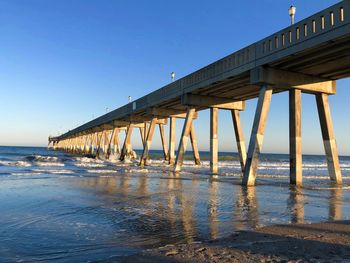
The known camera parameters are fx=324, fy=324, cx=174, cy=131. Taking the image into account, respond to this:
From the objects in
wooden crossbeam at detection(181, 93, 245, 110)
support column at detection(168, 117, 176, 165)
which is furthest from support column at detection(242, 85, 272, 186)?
support column at detection(168, 117, 176, 165)

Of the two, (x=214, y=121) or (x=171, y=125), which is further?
(x=171, y=125)

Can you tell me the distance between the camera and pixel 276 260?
4.58 metres

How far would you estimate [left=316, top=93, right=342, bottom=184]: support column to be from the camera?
19.2m

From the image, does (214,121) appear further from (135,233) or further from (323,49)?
(135,233)

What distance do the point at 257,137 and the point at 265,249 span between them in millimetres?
12537

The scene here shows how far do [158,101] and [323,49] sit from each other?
2043 centimetres

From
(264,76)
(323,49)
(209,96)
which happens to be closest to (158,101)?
(209,96)

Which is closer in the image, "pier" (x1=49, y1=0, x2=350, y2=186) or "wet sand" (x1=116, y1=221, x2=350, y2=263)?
"wet sand" (x1=116, y1=221, x2=350, y2=263)

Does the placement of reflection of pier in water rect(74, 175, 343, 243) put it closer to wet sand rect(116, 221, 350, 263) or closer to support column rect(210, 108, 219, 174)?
wet sand rect(116, 221, 350, 263)

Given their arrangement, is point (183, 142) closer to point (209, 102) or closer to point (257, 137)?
point (209, 102)

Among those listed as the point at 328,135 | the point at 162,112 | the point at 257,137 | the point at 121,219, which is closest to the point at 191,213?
the point at 121,219

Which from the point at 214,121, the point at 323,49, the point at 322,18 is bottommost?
the point at 214,121

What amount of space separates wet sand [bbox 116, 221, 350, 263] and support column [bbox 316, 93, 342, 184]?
13842 mm

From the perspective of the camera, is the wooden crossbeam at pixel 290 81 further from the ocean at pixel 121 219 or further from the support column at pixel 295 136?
the ocean at pixel 121 219
